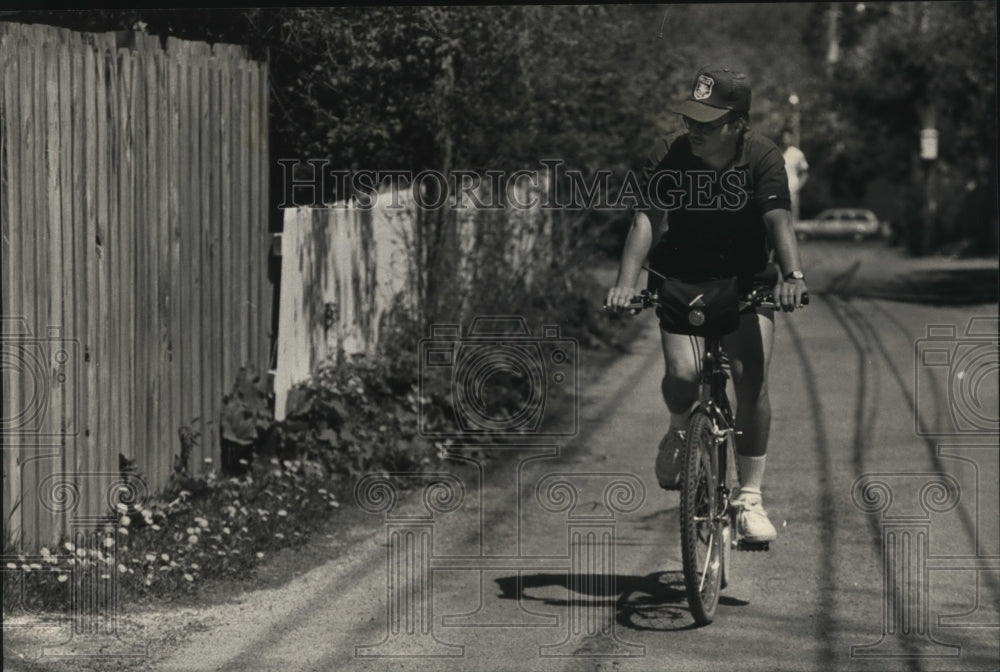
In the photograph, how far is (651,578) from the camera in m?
6.86

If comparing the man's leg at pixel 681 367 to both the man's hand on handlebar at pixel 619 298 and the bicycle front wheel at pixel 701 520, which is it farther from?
the man's hand on handlebar at pixel 619 298

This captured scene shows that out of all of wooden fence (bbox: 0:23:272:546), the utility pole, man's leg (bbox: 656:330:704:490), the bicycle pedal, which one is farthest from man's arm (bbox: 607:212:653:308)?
the utility pole

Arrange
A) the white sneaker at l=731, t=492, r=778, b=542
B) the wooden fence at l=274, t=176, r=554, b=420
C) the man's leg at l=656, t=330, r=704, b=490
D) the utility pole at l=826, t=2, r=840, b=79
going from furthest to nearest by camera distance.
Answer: the utility pole at l=826, t=2, r=840, b=79, the wooden fence at l=274, t=176, r=554, b=420, the white sneaker at l=731, t=492, r=778, b=542, the man's leg at l=656, t=330, r=704, b=490

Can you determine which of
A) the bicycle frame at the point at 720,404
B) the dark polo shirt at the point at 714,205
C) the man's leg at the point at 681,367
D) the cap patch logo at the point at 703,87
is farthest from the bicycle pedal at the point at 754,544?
the cap patch logo at the point at 703,87

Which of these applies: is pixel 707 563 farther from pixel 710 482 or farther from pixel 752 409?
pixel 752 409

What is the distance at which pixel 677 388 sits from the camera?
20.6ft

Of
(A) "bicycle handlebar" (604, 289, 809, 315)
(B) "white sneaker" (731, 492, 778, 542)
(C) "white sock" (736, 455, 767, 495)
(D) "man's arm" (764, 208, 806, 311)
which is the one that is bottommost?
(B) "white sneaker" (731, 492, 778, 542)

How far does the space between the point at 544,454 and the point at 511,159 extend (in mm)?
2064

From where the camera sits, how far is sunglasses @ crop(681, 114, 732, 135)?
5.89 meters

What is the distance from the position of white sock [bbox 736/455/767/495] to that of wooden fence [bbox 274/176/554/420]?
112 inches

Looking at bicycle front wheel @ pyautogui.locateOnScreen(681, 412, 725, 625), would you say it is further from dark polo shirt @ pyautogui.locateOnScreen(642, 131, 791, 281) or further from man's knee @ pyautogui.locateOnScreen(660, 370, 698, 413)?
dark polo shirt @ pyautogui.locateOnScreen(642, 131, 791, 281)

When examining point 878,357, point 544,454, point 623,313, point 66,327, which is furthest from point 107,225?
point 878,357

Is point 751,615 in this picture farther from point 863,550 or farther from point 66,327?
point 66,327

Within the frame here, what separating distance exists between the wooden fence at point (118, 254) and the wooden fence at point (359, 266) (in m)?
0.23
